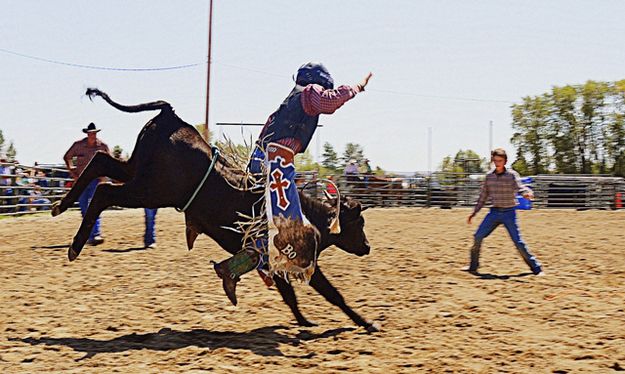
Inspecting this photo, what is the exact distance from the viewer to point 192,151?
→ 16.5ft

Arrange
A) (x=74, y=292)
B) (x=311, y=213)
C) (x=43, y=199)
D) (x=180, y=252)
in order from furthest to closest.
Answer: (x=43, y=199)
(x=180, y=252)
(x=74, y=292)
(x=311, y=213)

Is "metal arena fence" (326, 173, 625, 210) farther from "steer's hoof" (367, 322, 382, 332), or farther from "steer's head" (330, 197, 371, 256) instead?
"steer's hoof" (367, 322, 382, 332)

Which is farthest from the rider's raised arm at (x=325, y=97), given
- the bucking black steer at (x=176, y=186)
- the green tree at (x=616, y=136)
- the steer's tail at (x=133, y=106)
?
the green tree at (x=616, y=136)

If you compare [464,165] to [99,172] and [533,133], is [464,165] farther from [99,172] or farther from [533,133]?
[99,172]

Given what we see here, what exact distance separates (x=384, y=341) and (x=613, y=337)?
1.54 meters

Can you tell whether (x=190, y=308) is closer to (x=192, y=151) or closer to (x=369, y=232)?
(x=192, y=151)

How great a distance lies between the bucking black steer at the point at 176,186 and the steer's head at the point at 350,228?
41 cm

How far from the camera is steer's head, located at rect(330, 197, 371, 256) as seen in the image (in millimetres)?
5797

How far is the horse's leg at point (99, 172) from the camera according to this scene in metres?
5.15

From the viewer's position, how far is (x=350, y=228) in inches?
230

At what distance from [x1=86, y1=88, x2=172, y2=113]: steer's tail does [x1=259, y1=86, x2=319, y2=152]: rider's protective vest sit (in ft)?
2.52

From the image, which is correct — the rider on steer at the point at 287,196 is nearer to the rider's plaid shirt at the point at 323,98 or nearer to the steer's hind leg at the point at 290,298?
the rider's plaid shirt at the point at 323,98

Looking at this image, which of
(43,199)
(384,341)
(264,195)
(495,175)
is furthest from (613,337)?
(43,199)

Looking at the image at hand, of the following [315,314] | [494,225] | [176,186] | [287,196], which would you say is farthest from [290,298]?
[494,225]
